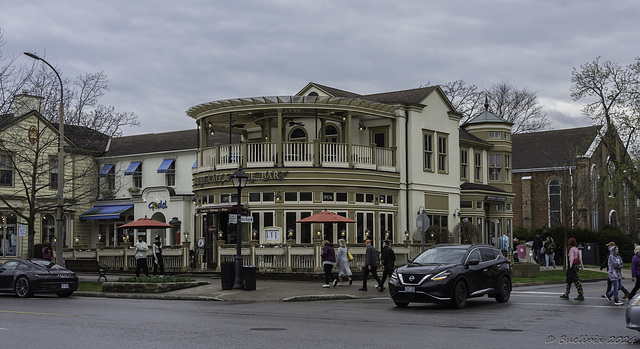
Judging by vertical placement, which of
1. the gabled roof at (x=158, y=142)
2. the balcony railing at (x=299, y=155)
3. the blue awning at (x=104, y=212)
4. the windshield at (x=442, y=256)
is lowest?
the windshield at (x=442, y=256)

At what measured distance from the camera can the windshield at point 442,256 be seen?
1930 cm

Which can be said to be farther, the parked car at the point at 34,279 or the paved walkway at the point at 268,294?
the parked car at the point at 34,279

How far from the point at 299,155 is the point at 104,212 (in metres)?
18.1

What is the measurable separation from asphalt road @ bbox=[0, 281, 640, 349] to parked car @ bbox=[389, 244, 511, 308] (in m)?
0.44

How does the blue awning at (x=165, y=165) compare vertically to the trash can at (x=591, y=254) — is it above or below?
above

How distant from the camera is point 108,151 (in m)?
46.5

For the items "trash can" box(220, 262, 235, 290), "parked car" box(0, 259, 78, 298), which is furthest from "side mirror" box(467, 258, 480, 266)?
"parked car" box(0, 259, 78, 298)

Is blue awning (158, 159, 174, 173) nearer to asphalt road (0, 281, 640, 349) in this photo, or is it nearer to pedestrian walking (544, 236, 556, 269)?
pedestrian walking (544, 236, 556, 269)

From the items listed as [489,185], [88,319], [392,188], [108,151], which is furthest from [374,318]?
[108,151]

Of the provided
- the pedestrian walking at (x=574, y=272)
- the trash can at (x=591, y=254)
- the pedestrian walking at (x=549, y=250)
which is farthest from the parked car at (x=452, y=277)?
the trash can at (x=591, y=254)

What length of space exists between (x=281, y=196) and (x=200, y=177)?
15.2 ft

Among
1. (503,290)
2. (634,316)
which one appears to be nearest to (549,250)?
(503,290)

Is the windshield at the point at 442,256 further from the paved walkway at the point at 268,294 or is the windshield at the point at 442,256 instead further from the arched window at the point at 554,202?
the arched window at the point at 554,202

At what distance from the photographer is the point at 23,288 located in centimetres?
2322
